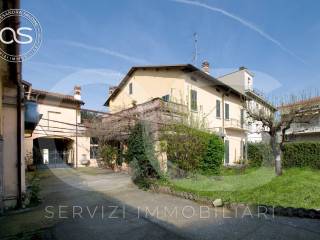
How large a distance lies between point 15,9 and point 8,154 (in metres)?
4.55

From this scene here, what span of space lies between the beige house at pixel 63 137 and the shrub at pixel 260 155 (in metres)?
13.8

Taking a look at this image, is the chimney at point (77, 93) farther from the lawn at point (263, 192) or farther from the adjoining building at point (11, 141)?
the adjoining building at point (11, 141)

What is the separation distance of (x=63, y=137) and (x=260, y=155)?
1665cm

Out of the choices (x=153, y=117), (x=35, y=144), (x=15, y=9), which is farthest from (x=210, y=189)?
(x=35, y=144)

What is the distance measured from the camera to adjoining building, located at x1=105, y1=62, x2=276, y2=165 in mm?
17188

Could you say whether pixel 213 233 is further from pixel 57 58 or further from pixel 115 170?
pixel 115 170

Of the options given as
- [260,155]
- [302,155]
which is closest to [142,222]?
[302,155]

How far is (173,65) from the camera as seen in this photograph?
666 inches

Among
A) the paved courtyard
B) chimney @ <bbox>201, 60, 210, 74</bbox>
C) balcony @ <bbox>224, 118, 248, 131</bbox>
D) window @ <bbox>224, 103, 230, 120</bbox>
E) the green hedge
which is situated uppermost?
chimney @ <bbox>201, 60, 210, 74</bbox>

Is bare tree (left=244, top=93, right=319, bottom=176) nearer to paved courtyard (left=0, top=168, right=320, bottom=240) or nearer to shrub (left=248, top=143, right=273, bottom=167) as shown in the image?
shrub (left=248, top=143, right=273, bottom=167)

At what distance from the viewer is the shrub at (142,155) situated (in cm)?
1194

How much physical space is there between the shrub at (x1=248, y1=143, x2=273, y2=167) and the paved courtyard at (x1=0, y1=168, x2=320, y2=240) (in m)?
12.3

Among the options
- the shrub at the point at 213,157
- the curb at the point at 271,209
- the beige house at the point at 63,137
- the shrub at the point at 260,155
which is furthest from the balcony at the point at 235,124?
the curb at the point at 271,209

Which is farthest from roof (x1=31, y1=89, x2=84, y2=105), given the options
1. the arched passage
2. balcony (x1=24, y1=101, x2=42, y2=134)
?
balcony (x1=24, y1=101, x2=42, y2=134)
